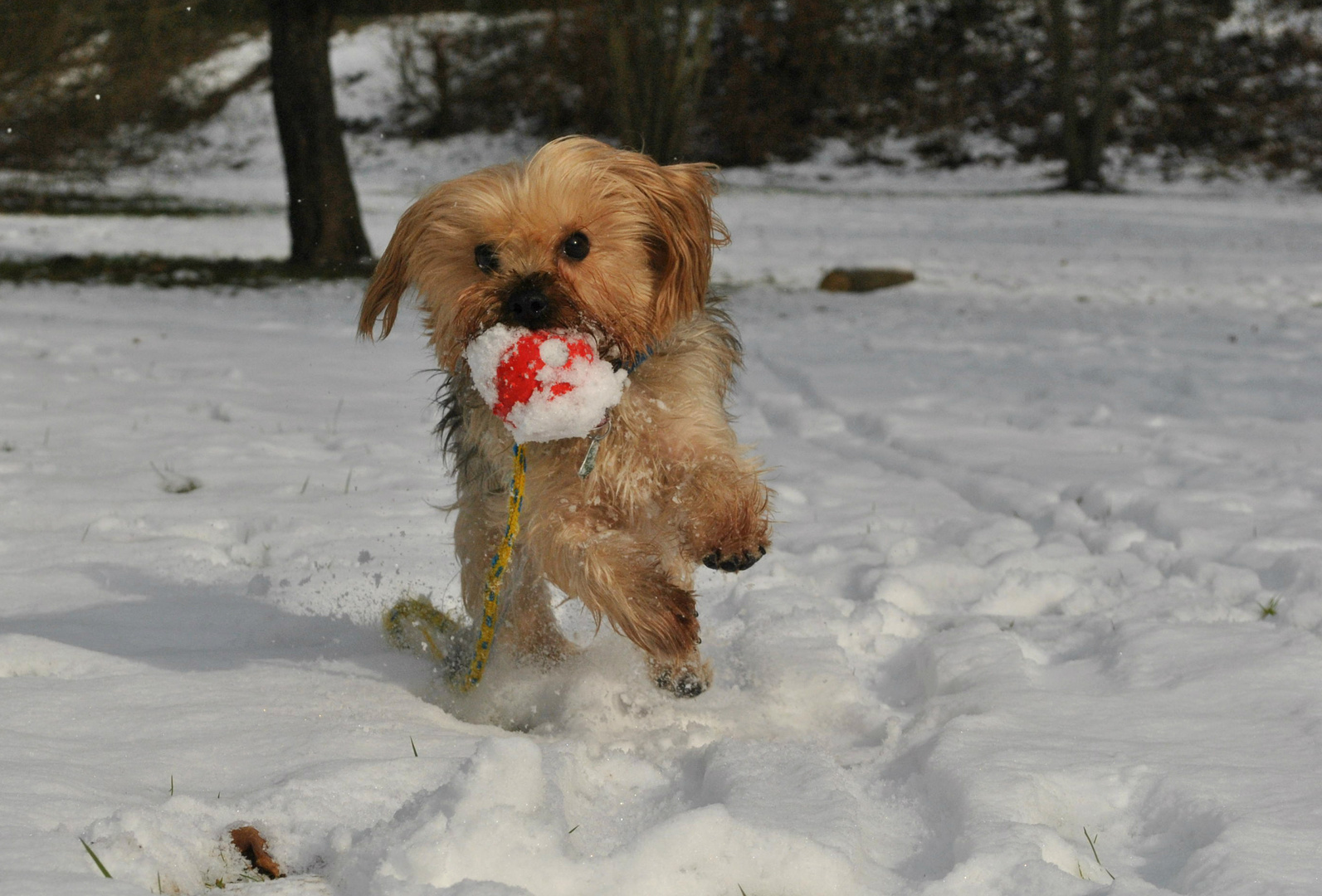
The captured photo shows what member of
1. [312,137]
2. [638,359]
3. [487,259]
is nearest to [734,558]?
[638,359]

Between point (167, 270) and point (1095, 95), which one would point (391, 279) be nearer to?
point (167, 270)

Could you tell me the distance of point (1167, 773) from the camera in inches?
108

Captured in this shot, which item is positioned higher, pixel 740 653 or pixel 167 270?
pixel 740 653

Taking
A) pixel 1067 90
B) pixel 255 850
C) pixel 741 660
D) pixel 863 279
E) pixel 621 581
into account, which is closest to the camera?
pixel 255 850

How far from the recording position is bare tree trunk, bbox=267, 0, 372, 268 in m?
13.1

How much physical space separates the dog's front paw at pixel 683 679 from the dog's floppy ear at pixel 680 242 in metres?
0.96

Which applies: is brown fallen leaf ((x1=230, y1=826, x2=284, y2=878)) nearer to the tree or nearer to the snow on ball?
the snow on ball

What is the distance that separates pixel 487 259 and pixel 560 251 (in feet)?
0.60

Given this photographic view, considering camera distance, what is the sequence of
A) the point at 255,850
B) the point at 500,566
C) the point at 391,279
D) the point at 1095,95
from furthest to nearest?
the point at 1095,95 < the point at 391,279 < the point at 500,566 < the point at 255,850

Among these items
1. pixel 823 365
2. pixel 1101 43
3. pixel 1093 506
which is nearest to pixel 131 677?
pixel 1093 506

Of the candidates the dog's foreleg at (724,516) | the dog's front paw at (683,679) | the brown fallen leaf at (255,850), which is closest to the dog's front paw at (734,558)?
the dog's foreleg at (724,516)

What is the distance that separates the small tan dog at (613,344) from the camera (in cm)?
309

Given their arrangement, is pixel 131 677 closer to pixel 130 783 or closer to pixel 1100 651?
pixel 130 783

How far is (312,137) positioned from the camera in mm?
13328
